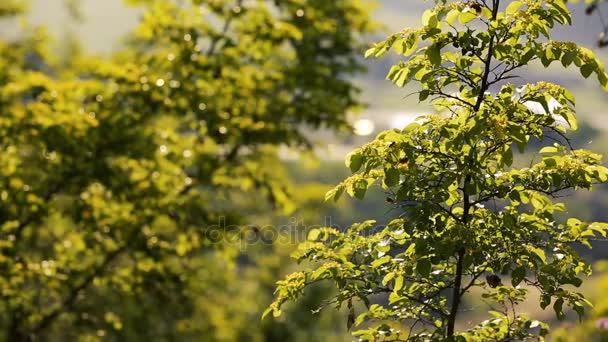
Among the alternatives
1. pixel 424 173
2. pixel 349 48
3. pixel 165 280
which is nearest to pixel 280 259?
pixel 349 48

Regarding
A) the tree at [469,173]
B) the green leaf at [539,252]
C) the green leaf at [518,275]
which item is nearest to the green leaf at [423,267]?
the tree at [469,173]

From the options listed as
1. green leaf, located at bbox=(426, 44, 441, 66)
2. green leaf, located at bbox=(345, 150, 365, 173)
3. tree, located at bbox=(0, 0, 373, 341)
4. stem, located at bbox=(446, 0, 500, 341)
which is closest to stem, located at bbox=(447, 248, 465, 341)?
stem, located at bbox=(446, 0, 500, 341)

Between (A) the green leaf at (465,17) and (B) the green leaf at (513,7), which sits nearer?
(A) the green leaf at (465,17)

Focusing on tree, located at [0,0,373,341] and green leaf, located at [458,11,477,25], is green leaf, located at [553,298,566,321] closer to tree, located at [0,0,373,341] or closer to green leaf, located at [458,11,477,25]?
green leaf, located at [458,11,477,25]

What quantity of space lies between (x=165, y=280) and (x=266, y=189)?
2.16 meters

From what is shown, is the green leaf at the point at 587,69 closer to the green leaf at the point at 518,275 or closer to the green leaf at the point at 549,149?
the green leaf at the point at 549,149

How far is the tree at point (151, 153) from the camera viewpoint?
391 inches

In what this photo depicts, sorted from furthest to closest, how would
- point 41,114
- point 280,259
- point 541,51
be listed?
point 280,259 < point 41,114 < point 541,51

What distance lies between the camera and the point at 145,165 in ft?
34.6

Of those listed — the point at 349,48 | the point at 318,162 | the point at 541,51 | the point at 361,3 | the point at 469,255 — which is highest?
the point at 361,3

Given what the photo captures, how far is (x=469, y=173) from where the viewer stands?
14.5ft

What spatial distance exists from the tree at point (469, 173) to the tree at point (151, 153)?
5.96 meters

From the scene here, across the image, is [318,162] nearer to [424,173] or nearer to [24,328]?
[24,328]

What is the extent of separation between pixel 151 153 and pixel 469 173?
6707mm
